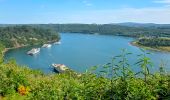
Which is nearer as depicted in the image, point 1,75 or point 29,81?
point 1,75

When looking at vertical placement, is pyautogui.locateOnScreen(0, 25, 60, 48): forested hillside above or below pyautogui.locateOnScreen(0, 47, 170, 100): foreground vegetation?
below

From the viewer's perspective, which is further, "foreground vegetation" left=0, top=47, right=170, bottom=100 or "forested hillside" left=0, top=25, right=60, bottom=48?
"forested hillside" left=0, top=25, right=60, bottom=48

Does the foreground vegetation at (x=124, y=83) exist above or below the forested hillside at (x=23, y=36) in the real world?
above

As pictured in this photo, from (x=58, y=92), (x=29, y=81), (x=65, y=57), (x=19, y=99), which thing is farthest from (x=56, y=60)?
(x=58, y=92)

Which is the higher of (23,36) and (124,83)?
(124,83)

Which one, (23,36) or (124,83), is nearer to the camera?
(124,83)

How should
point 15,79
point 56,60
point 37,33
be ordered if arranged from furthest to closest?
point 37,33 < point 56,60 < point 15,79

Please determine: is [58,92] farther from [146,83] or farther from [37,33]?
[37,33]

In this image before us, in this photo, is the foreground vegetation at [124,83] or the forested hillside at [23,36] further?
the forested hillside at [23,36]
